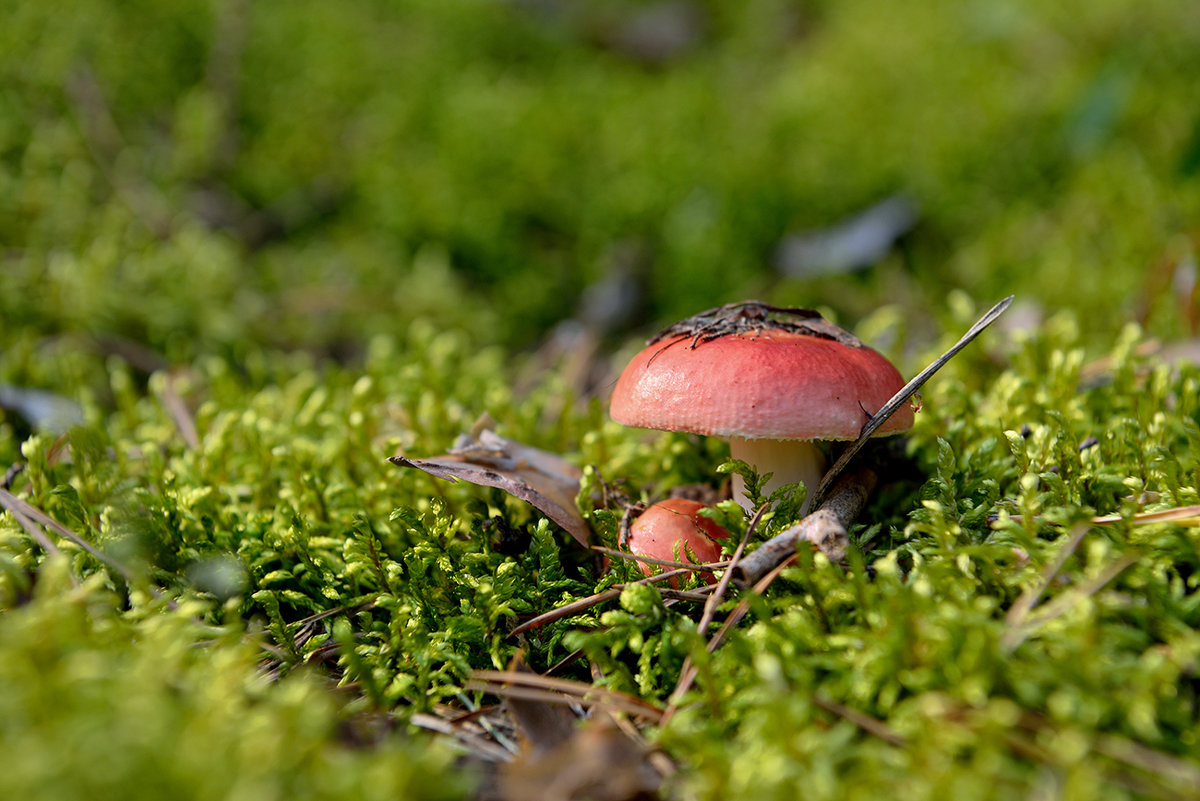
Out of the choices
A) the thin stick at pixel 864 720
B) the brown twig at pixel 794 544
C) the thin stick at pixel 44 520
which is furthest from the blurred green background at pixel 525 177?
the thin stick at pixel 864 720

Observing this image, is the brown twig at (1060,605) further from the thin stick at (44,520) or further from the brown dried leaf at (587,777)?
the thin stick at (44,520)

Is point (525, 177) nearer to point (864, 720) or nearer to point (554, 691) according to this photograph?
point (554, 691)

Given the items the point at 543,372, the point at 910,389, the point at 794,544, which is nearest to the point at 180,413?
the point at 543,372

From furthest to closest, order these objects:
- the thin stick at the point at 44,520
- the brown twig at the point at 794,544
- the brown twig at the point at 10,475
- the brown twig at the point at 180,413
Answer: the brown twig at the point at 180,413
the brown twig at the point at 10,475
the thin stick at the point at 44,520
the brown twig at the point at 794,544

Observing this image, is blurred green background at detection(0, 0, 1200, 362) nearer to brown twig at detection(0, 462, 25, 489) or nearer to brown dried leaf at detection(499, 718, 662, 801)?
brown twig at detection(0, 462, 25, 489)

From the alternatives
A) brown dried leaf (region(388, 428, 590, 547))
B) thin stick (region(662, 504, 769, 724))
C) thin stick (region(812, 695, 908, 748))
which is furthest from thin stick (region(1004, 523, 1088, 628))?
brown dried leaf (region(388, 428, 590, 547))
